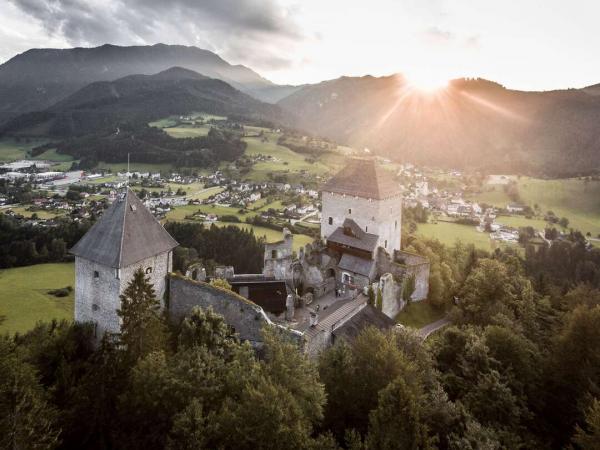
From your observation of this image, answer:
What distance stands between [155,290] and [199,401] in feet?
29.6

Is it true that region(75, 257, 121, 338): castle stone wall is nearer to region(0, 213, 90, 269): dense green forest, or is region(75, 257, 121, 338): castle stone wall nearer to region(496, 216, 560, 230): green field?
region(0, 213, 90, 269): dense green forest

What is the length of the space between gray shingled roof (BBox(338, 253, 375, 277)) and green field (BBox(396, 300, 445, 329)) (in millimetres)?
4727

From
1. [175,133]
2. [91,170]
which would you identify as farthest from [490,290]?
[175,133]

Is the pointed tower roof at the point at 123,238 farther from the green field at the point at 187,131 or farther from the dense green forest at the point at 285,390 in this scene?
the green field at the point at 187,131

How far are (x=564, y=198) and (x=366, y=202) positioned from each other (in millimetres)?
89528

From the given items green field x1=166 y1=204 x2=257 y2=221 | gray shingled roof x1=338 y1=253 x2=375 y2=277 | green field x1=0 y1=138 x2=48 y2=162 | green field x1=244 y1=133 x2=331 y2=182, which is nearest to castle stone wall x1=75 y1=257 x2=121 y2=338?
gray shingled roof x1=338 y1=253 x2=375 y2=277

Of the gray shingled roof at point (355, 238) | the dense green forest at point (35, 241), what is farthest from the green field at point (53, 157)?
the gray shingled roof at point (355, 238)

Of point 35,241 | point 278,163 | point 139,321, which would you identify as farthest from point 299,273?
point 278,163

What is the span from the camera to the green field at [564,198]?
89562mm

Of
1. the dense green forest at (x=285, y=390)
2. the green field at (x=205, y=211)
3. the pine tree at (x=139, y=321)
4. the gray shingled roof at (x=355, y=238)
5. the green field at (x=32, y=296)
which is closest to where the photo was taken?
the dense green forest at (x=285, y=390)

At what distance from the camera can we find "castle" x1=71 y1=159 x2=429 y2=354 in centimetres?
2180

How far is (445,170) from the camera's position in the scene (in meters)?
165

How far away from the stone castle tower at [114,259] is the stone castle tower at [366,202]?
18.0 metres

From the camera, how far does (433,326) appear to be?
108 feet
